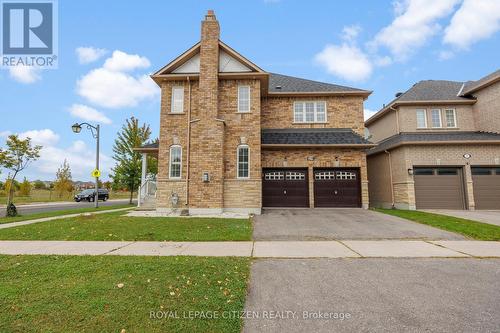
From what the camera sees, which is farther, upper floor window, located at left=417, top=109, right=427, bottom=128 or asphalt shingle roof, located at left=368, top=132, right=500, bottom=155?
upper floor window, located at left=417, top=109, right=427, bottom=128

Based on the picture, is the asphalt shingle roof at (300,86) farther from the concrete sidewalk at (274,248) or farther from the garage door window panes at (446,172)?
the concrete sidewalk at (274,248)

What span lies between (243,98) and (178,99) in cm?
377

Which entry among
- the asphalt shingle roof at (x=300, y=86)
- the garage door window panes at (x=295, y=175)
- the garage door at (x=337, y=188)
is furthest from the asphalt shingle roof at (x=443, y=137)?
the garage door window panes at (x=295, y=175)

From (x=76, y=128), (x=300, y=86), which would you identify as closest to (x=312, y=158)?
(x=300, y=86)

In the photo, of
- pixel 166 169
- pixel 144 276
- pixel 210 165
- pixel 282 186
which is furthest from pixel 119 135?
pixel 144 276

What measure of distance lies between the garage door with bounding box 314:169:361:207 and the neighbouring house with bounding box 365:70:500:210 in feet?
10.0

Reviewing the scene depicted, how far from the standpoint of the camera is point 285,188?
15219 mm

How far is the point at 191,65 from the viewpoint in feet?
47.3

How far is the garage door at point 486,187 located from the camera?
47.9 feet

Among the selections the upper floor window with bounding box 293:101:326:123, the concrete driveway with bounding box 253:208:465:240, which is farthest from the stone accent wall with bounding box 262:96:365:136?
the concrete driveway with bounding box 253:208:465:240

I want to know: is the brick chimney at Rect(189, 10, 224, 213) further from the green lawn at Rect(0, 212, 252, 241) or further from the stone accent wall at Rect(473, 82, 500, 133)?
the stone accent wall at Rect(473, 82, 500, 133)

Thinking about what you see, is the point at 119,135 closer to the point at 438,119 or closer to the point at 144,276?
the point at 144,276

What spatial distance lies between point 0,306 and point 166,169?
1062 centimetres

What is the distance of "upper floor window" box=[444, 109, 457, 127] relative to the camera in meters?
17.5
